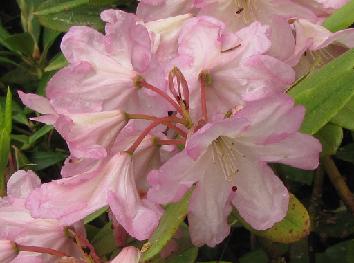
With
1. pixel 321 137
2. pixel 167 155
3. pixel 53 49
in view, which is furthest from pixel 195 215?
pixel 53 49

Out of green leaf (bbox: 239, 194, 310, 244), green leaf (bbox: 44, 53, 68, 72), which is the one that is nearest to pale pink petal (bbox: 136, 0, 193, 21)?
green leaf (bbox: 239, 194, 310, 244)

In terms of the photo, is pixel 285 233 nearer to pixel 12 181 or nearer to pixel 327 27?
pixel 327 27

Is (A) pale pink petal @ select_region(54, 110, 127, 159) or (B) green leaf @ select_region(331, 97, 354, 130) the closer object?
(A) pale pink petal @ select_region(54, 110, 127, 159)

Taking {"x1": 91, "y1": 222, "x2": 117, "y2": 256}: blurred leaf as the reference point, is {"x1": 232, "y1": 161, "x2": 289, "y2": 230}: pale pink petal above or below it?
above

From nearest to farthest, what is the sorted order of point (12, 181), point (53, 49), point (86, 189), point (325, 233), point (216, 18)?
point (86, 189) < point (216, 18) < point (12, 181) < point (325, 233) < point (53, 49)

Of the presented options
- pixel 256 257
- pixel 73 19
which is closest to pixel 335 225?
pixel 256 257

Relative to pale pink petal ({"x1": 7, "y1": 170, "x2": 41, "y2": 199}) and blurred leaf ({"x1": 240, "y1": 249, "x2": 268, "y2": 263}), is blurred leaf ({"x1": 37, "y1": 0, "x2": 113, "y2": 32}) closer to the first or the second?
pale pink petal ({"x1": 7, "y1": 170, "x2": 41, "y2": 199})
